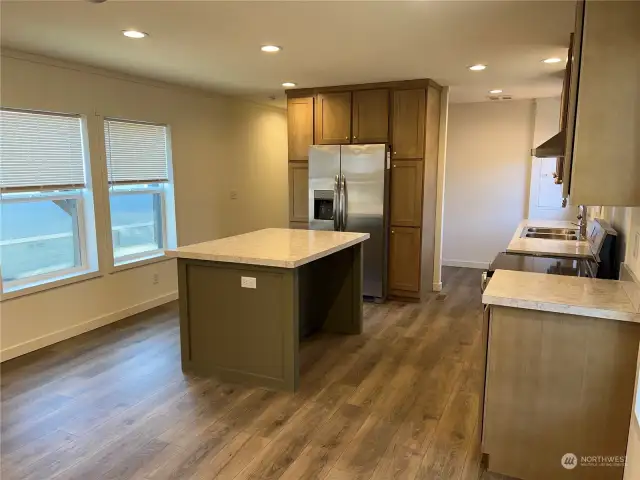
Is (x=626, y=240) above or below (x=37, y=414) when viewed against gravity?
above

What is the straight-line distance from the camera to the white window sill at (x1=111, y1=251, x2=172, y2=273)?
14.3 ft

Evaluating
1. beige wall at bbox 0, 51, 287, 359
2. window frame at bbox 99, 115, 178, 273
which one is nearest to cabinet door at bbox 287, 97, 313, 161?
beige wall at bbox 0, 51, 287, 359

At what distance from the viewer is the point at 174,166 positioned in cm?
491

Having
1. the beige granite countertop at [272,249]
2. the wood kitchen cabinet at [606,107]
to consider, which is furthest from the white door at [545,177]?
the wood kitchen cabinet at [606,107]

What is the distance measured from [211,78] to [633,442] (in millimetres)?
4224

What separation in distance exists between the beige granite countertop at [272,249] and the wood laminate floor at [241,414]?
2.80 ft

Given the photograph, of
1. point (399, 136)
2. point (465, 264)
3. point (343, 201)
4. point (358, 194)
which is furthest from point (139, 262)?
point (465, 264)

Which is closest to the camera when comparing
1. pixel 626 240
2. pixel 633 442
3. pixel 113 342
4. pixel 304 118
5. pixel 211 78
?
pixel 633 442

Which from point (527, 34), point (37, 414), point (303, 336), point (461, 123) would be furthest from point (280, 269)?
point (461, 123)

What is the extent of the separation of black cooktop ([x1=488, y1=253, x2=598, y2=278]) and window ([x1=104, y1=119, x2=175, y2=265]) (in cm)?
336

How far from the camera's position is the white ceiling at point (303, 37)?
2.53m

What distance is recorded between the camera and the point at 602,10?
177cm

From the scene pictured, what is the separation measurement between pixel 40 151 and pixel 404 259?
3439 millimetres

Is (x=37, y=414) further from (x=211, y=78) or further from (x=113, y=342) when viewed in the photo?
(x=211, y=78)
